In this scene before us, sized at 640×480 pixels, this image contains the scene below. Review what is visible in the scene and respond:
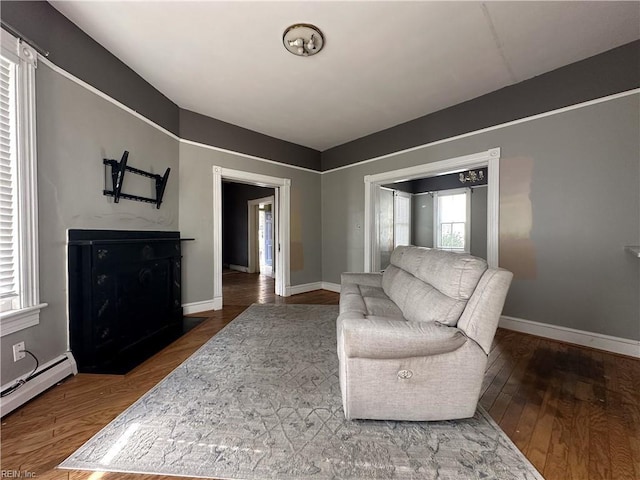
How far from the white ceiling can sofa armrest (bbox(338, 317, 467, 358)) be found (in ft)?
7.31

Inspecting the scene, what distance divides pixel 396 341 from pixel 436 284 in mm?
605

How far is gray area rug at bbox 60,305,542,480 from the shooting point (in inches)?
47.1

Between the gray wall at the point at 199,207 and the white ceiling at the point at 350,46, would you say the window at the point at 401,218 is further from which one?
the gray wall at the point at 199,207

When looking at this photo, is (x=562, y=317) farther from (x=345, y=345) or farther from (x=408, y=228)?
(x=408, y=228)

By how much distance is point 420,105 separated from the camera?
3354 millimetres

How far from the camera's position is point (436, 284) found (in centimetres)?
178

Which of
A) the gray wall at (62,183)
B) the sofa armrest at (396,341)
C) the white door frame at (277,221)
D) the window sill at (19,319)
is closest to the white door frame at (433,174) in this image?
the white door frame at (277,221)

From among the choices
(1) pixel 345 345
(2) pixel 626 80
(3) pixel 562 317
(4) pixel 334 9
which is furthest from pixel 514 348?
(4) pixel 334 9

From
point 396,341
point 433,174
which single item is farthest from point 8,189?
point 433,174

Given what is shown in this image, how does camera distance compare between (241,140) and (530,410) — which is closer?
(530,410)

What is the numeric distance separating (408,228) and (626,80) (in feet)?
13.8

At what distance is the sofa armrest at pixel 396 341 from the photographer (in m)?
1.39

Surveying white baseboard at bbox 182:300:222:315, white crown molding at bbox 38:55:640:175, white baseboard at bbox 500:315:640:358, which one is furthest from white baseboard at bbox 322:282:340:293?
white baseboard at bbox 500:315:640:358

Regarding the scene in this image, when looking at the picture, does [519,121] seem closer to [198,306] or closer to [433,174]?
[433,174]
